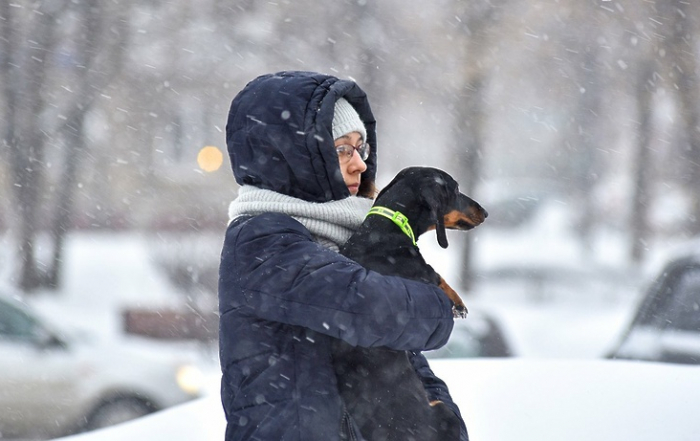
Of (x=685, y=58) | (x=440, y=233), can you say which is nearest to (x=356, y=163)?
(x=440, y=233)

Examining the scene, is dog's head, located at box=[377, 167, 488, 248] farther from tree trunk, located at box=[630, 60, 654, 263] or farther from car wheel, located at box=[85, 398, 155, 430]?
tree trunk, located at box=[630, 60, 654, 263]

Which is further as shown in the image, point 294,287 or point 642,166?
point 642,166

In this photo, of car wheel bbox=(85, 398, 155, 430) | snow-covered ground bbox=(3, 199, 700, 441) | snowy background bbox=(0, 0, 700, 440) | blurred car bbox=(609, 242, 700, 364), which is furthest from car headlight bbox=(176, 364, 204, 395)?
blurred car bbox=(609, 242, 700, 364)

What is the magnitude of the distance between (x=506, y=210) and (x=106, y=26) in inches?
501

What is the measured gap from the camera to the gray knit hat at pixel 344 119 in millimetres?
1880

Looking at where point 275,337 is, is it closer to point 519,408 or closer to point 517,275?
point 519,408

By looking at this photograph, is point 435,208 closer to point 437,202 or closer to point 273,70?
point 437,202

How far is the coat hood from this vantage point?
1734mm

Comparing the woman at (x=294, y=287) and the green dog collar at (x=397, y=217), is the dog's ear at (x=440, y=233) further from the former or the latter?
the woman at (x=294, y=287)

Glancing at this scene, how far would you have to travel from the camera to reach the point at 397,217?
6.58 feet

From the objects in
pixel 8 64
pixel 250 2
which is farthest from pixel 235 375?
pixel 250 2

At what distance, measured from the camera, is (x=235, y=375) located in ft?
5.60

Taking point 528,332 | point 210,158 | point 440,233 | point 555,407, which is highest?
point 440,233

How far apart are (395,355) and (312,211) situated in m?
0.42
